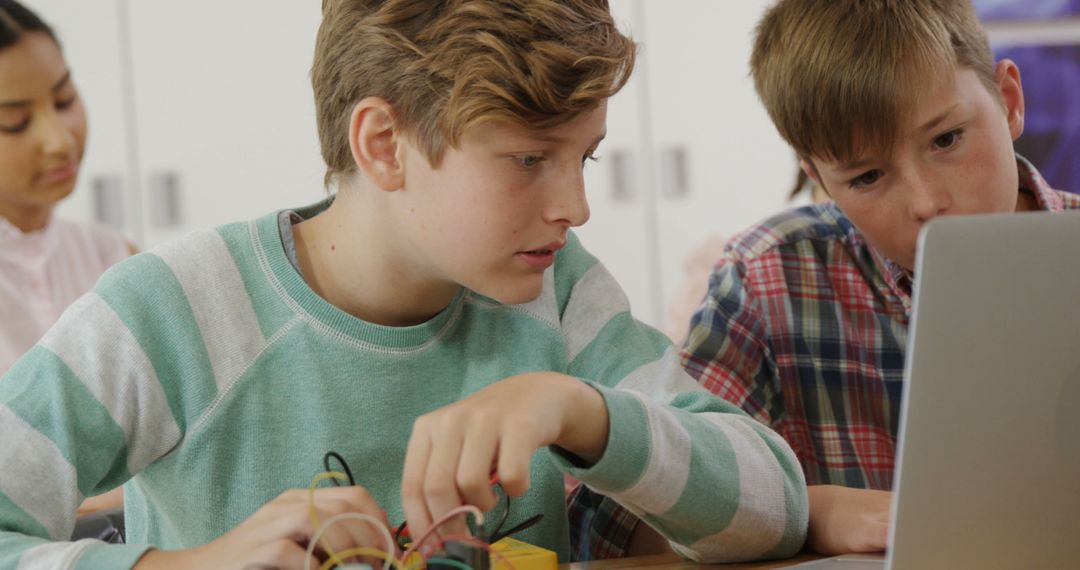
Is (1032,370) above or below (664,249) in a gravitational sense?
above

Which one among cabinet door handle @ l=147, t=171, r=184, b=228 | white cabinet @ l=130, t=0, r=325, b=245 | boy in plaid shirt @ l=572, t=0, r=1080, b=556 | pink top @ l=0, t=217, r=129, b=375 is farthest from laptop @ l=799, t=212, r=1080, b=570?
cabinet door handle @ l=147, t=171, r=184, b=228

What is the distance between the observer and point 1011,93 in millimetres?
1324

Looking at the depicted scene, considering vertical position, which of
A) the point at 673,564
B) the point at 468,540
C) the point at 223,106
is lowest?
the point at 673,564

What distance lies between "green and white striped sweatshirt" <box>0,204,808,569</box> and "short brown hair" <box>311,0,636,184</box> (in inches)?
6.8

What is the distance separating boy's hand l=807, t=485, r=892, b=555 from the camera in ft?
3.07

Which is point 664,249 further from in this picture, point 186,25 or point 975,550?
point 975,550

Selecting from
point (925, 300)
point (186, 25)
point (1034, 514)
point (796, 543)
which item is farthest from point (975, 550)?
point (186, 25)

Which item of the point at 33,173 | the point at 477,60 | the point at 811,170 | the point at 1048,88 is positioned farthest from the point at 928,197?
the point at 1048,88

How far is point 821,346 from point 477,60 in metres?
0.56

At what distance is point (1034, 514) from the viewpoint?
2.30ft

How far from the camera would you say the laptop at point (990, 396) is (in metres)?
0.64

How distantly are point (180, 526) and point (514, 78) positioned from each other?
0.46m

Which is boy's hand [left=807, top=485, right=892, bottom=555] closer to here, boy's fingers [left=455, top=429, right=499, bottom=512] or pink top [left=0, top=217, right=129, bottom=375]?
boy's fingers [left=455, top=429, right=499, bottom=512]

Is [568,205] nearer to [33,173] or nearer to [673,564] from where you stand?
[673,564]
